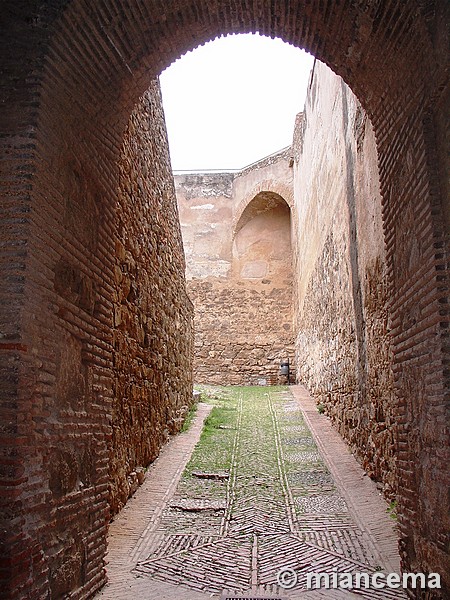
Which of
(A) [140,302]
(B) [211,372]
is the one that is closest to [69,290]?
(A) [140,302]

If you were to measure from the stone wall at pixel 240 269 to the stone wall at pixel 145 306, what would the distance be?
7.22 meters

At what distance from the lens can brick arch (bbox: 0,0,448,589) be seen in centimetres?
297

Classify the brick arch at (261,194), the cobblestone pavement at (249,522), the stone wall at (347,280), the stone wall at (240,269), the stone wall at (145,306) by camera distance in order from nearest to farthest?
the cobblestone pavement at (249,522) < the stone wall at (145,306) < the stone wall at (347,280) < the stone wall at (240,269) < the brick arch at (261,194)

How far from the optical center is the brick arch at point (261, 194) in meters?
16.9

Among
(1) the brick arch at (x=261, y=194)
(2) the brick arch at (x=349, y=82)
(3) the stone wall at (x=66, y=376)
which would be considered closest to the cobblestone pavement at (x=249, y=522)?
(3) the stone wall at (x=66, y=376)

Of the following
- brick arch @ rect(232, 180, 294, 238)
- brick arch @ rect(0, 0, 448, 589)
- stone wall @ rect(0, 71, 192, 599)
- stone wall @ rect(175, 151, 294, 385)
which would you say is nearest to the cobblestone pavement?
stone wall @ rect(0, 71, 192, 599)

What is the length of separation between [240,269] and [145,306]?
11.0 m

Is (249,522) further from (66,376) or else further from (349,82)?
(349,82)

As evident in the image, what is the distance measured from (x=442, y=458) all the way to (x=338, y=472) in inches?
142

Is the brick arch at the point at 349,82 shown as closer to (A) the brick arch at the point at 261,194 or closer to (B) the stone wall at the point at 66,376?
(B) the stone wall at the point at 66,376

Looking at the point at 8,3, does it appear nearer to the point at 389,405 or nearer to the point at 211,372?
the point at 389,405

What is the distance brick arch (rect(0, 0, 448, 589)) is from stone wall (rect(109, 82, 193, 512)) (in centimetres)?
128

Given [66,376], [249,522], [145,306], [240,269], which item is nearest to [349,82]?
[66,376]

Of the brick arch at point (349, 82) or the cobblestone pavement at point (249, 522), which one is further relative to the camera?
the cobblestone pavement at point (249, 522)
